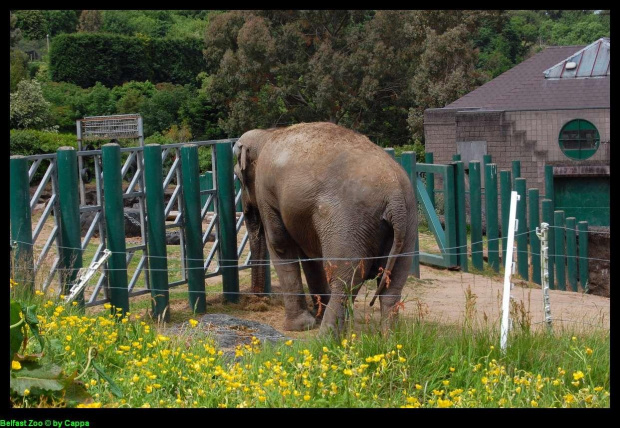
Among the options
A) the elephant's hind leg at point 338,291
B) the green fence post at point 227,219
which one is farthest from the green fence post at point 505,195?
the elephant's hind leg at point 338,291

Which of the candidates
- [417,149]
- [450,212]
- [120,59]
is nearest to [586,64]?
[417,149]

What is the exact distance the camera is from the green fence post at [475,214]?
15.8 m

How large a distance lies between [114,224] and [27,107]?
79.7ft

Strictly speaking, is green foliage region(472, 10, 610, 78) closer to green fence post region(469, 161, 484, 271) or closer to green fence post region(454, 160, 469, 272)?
green fence post region(469, 161, 484, 271)

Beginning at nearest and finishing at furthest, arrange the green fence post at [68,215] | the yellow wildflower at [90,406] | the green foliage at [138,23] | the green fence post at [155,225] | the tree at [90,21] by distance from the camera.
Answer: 1. the yellow wildflower at [90,406]
2. the green fence post at [68,215]
3. the green fence post at [155,225]
4. the green foliage at [138,23]
5. the tree at [90,21]

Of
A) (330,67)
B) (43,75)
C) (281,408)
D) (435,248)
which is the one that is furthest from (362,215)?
(43,75)

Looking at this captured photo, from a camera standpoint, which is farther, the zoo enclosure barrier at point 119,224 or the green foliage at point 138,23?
the green foliage at point 138,23

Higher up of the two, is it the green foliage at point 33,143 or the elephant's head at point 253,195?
the green foliage at point 33,143

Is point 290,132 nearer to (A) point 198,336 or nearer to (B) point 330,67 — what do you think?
(A) point 198,336

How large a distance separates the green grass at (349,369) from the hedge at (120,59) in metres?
Result: 35.0

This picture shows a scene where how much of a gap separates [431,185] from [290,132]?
28.0 ft

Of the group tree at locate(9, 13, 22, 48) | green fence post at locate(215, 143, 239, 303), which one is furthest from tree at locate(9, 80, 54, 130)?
green fence post at locate(215, 143, 239, 303)

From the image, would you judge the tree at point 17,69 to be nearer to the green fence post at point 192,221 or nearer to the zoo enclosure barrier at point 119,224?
the zoo enclosure barrier at point 119,224

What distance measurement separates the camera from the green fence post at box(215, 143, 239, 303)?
11195 mm
